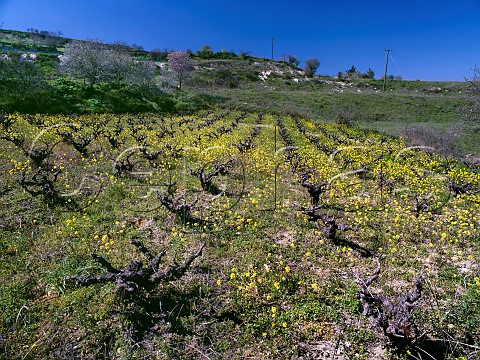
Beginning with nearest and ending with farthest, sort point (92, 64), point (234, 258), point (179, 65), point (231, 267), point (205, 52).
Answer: point (231, 267), point (234, 258), point (92, 64), point (179, 65), point (205, 52)

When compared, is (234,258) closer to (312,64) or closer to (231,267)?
(231,267)

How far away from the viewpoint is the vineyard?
432 centimetres

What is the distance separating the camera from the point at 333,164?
14.3 meters

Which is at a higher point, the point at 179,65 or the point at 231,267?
the point at 179,65

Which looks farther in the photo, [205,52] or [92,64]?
[205,52]

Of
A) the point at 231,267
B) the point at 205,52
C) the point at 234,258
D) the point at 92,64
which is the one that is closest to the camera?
the point at 231,267

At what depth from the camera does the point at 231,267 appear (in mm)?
Answer: 6094

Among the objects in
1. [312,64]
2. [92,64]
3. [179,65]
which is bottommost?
[92,64]

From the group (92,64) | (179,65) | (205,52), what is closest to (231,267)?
(92,64)

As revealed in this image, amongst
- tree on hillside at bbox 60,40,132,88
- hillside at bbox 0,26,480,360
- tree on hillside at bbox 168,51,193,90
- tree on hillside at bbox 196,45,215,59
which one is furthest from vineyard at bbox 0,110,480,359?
tree on hillside at bbox 196,45,215,59

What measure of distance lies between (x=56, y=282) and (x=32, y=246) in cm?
159

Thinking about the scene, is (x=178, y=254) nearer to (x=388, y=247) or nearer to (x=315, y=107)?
(x=388, y=247)

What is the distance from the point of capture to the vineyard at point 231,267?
4.32 m

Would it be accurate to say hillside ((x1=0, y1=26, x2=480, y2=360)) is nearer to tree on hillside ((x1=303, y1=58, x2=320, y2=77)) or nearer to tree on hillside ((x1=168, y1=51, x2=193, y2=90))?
tree on hillside ((x1=168, y1=51, x2=193, y2=90))
